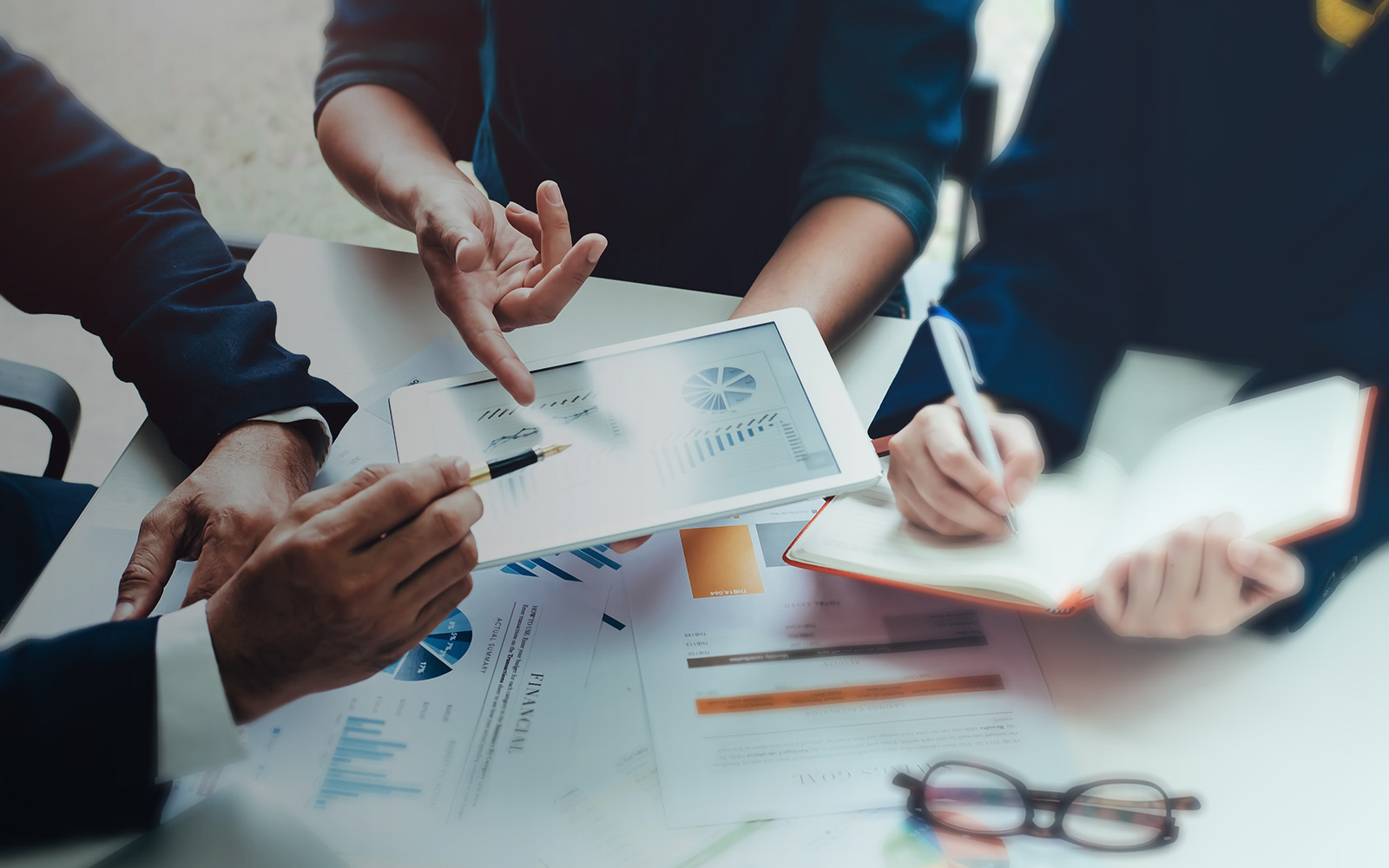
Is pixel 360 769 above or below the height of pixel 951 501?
below

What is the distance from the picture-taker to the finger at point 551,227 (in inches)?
31.0

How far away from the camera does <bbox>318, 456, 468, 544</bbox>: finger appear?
1.66ft

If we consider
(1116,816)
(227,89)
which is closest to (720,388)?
(1116,816)

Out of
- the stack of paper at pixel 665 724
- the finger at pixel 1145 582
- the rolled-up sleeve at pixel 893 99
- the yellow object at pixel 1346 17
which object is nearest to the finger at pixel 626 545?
the stack of paper at pixel 665 724

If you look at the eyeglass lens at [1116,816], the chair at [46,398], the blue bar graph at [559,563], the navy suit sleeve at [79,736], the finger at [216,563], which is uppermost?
the eyeglass lens at [1116,816]

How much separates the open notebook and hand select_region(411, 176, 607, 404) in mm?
287

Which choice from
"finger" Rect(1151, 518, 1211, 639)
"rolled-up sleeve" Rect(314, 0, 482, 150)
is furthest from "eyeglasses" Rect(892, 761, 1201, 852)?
"rolled-up sleeve" Rect(314, 0, 482, 150)

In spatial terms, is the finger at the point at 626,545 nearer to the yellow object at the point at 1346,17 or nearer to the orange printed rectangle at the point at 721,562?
the orange printed rectangle at the point at 721,562

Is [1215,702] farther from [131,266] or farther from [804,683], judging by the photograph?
[131,266]

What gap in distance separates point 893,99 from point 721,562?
57cm

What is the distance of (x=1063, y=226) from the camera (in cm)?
88

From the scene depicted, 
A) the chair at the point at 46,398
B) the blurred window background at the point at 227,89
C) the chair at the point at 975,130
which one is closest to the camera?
the chair at the point at 46,398

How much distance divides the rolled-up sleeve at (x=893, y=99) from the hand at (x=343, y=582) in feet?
2.08

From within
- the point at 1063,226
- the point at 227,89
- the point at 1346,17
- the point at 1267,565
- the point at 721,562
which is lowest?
the point at 227,89
